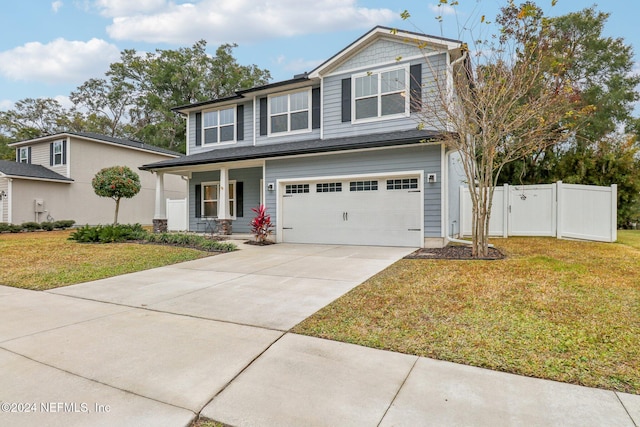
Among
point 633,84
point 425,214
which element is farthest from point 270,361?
point 633,84

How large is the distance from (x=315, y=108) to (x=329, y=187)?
3272mm

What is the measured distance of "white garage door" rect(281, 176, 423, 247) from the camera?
9.71 metres

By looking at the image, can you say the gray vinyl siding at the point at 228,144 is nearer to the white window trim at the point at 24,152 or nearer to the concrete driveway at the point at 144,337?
the concrete driveway at the point at 144,337

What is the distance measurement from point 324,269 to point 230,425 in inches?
189

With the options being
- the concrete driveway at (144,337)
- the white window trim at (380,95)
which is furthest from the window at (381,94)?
the concrete driveway at (144,337)

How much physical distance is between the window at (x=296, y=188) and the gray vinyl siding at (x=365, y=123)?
1996 millimetres

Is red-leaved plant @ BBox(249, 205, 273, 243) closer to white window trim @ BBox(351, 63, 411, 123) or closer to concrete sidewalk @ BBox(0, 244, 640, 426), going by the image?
white window trim @ BBox(351, 63, 411, 123)

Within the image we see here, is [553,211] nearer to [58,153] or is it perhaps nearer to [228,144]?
[228,144]

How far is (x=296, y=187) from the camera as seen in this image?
11508 mm

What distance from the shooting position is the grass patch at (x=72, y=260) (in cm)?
656

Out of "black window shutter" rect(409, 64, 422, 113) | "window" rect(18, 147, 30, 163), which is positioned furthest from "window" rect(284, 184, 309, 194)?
"window" rect(18, 147, 30, 163)

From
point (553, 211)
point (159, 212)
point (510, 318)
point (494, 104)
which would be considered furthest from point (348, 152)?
point (159, 212)

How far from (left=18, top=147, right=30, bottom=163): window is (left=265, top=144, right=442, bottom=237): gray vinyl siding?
18305 millimetres

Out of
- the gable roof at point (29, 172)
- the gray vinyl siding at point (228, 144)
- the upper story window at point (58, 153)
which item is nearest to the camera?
the gray vinyl siding at point (228, 144)
